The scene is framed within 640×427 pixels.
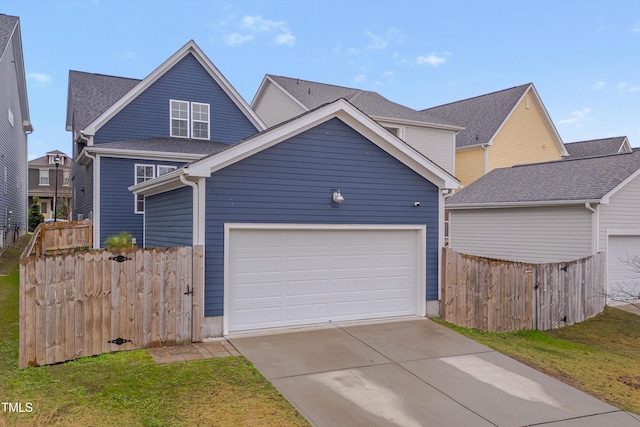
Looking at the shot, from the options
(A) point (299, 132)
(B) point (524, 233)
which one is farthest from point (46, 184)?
(B) point (524, 233)

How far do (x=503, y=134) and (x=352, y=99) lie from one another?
872cm

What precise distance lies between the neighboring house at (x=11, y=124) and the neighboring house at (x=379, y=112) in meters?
12.3

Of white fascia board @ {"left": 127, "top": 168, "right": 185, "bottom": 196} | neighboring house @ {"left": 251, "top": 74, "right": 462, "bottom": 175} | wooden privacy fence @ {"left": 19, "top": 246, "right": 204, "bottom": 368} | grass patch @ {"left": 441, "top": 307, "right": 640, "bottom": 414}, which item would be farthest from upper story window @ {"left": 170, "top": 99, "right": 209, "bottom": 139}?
grass patch @ {"left": 441, "top": 307, "right": 640, "bottom": 414}

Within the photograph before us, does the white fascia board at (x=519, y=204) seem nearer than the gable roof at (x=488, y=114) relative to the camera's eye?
Yes

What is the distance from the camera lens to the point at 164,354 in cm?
736

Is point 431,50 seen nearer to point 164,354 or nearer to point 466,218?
point 466,218

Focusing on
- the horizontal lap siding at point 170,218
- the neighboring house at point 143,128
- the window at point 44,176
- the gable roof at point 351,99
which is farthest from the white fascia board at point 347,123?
the window at point 44,176

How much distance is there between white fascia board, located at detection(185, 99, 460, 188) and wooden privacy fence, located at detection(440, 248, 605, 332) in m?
1.91

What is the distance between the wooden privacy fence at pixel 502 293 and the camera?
10258mm

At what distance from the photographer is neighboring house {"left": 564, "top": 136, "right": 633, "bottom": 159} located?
3219 cm

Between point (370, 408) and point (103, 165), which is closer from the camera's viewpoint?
point (370, 408)

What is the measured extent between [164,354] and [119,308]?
1018mm

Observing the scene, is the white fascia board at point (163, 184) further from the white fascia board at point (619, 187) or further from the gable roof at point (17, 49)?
the white fascia board at point (619, 187)

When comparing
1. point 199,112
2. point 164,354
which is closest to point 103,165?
point 199,112
